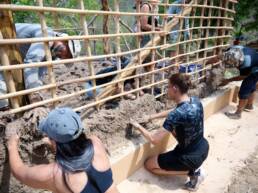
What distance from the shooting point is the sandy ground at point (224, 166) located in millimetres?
3174

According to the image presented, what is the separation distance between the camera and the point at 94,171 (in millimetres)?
1812

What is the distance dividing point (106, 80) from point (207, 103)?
1996 mm

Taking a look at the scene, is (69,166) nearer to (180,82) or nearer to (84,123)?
(84,123)

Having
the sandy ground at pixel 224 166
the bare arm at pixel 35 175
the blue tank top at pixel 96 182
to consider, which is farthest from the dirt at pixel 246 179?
the bare arm at pixel 35 175

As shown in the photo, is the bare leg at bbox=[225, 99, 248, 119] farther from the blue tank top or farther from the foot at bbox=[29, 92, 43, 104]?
the blue tank top

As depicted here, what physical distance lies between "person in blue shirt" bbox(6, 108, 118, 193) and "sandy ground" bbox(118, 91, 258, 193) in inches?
51.4

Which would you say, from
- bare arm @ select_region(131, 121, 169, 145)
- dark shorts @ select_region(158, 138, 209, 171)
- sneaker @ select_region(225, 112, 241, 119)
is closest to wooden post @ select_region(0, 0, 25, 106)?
bare arm @ select_region(131, 121, 169, 145)

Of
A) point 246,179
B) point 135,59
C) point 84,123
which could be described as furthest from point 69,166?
point 246,179

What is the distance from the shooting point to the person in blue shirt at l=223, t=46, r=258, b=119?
4.85 m

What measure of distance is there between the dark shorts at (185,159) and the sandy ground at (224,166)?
0.22 m

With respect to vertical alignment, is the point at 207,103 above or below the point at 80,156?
below

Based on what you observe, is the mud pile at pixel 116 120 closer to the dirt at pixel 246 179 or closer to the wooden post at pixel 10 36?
the wooden post at pixel 10 36

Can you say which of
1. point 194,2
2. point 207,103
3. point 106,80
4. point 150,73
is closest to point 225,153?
point 207,103

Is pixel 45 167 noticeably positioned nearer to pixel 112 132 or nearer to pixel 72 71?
pixel 112 132
